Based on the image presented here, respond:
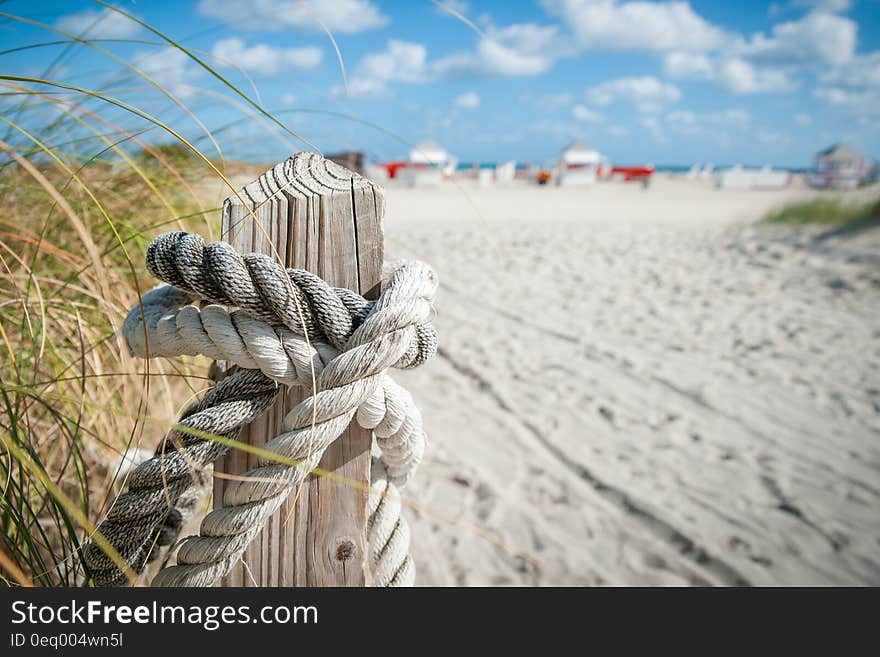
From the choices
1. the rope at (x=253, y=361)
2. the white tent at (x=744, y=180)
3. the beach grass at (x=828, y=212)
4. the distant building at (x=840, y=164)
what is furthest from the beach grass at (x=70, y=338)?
the distant building at (x=840, y=164)

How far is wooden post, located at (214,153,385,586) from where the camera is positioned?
1.00m

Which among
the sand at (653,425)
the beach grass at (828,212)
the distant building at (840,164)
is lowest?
the sand at (653,425)

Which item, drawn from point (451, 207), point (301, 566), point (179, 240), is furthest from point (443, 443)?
point (451, 207)

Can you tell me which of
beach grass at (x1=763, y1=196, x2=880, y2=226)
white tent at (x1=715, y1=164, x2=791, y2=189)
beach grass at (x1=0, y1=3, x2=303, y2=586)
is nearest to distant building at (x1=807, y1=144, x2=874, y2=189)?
white tent at (x1=715, y1=164, x2=791, y2=189)

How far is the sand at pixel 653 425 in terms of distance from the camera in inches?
95.0

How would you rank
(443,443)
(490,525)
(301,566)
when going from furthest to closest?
(443,443)
(490,525)
(301,566)

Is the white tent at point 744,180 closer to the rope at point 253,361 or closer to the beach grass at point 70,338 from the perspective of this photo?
the beach grass at point 70,338

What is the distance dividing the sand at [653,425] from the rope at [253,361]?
0.23 metres

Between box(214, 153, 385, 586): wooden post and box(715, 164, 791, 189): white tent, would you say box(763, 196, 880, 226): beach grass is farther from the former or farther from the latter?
box(715, 164, 791, 189): white tent

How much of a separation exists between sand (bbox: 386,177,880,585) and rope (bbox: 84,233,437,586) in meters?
0.23
